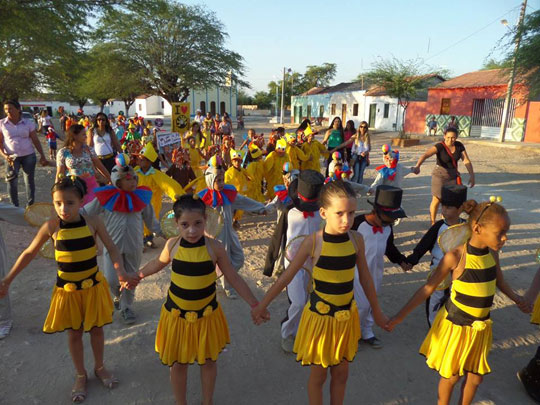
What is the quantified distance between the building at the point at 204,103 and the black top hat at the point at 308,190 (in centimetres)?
5158

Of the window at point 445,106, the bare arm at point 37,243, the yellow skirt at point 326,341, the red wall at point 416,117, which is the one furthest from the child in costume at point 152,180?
the red wall at point 416,117

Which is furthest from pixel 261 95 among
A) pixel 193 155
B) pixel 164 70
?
pixel 193 155

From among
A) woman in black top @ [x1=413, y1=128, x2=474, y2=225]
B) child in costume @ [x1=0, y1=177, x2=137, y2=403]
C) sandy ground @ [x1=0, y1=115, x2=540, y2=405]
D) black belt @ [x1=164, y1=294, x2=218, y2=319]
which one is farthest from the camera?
woman in black top @ [x1=413, y1=128, x2=474, y2=225]

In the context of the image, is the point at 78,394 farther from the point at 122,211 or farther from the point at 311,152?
the point at 311,152

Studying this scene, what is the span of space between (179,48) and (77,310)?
3136 centimetres

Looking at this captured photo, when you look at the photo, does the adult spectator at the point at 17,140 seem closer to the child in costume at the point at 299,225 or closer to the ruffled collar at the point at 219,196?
the ruffled collar at the point at 219,196

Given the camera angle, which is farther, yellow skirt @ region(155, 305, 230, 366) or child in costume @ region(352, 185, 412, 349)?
child in costume @ region(352, 185, 412, 349)

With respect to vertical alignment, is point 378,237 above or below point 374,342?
above

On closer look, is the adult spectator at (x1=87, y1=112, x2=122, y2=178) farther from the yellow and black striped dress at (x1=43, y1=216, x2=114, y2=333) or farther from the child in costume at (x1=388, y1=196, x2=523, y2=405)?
the child in costume at (x1=388, y1=196, x2=523, y2=405)

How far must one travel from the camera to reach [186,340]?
2.50 meters

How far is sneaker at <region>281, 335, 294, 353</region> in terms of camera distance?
3.55 meters

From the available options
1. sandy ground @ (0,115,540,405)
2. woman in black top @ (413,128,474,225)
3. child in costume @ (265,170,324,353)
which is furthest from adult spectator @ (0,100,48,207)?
woman in black top @ (413,128,474,225)

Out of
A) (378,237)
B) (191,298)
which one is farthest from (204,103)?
(191,298)

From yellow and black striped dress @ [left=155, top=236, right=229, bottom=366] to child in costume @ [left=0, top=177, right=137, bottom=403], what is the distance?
0.52 meters
